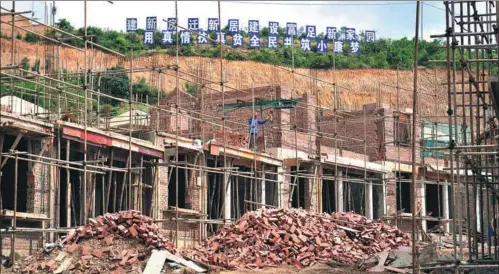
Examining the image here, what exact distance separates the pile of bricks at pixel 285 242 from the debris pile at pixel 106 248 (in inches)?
47.7

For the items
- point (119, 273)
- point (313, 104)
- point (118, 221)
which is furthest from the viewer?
point (313, 104)

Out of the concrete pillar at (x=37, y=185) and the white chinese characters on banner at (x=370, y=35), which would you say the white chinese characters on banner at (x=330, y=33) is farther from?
the concrete pillar at (x=37, y=185)

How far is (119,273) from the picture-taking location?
60.3 feet

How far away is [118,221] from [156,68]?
4.53 meters

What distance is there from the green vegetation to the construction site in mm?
33360

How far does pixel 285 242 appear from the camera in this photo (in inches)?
861

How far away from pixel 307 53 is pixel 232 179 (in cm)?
4919

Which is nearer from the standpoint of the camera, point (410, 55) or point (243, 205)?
point (243, 205)

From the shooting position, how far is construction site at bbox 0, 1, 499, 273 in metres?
16.1

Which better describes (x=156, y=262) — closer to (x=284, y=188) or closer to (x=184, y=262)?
(x=184, y=262)

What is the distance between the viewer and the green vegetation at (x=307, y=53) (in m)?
70.1

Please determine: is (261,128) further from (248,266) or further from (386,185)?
(248,266)

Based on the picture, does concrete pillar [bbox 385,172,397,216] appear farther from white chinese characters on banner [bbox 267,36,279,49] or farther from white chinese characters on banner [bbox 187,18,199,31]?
white chinese characters on banner [bbox 267,36,279,49]

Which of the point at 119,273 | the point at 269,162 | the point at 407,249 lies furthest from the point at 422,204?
the point at 119,273
